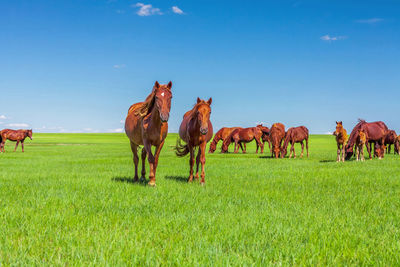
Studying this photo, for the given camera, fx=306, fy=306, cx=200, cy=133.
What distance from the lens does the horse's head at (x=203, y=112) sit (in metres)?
7.89

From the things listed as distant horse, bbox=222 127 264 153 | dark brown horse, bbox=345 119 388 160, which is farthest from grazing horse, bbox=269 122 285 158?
distant horse, bbox=222 127 264 153

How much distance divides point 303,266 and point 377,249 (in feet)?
3.75

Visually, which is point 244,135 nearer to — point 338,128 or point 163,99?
point 338,128

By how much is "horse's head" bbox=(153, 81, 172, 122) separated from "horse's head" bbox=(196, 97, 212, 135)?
1.01 meters

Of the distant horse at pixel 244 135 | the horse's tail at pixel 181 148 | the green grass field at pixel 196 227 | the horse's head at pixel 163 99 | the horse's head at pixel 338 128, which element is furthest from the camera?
the distant horse at pixel 244 135

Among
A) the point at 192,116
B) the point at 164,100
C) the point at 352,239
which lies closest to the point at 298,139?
the point at 192,116

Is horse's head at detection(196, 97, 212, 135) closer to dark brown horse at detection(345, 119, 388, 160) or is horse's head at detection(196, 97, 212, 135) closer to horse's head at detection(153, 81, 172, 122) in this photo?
horse's head at detection(153, 81, 172, 122)

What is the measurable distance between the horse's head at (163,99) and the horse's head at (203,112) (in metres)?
1.01

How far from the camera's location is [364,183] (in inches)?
350

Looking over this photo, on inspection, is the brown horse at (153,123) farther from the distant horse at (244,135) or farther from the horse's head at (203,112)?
the distant horse at (244,135)

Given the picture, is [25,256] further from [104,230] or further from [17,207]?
[17,207]

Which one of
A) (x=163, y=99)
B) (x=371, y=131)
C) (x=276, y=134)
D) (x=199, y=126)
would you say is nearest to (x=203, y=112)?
(x=199, y=126)

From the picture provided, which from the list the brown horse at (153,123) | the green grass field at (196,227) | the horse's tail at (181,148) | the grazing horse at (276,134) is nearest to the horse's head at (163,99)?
the brown horse at (153,123)

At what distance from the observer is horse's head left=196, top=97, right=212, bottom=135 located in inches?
311
